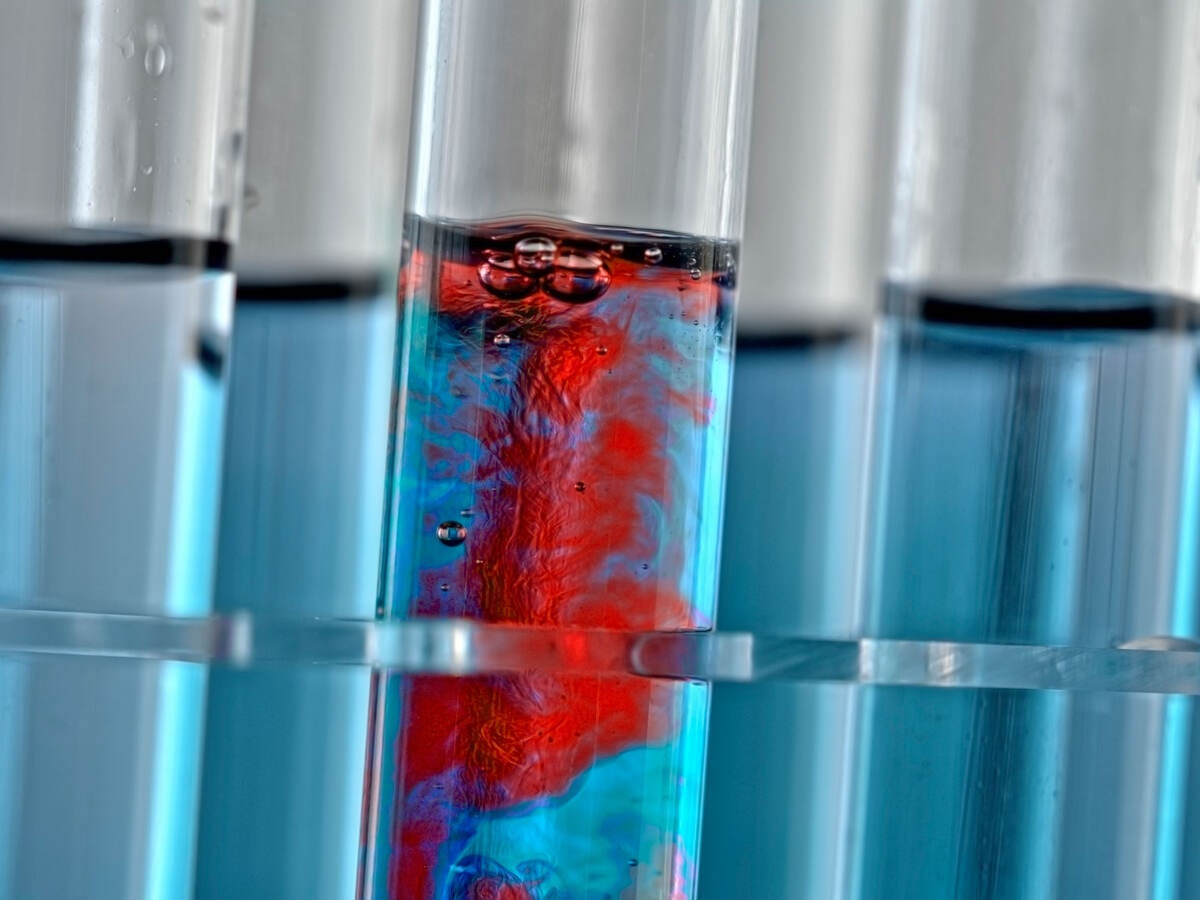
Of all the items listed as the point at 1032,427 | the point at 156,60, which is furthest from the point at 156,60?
the point at 1032,427

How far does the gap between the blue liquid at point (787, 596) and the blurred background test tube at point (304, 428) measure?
18 cm

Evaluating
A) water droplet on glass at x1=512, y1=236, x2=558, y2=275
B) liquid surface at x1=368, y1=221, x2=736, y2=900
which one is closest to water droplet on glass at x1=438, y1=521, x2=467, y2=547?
liquid surface at x1=368, y1=221, x2=736, y2=900

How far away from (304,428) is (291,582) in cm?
7

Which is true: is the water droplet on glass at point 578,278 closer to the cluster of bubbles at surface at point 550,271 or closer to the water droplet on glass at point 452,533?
the cluster of bubbles at surface at point 550,271

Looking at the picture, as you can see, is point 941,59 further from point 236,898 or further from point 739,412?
point 236,898

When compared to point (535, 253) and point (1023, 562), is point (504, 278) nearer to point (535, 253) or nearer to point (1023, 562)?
point (535, 253)

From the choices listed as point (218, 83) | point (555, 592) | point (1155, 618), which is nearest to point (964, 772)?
point (1155, 618)

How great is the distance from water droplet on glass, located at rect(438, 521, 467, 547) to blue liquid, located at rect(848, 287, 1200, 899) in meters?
0.22

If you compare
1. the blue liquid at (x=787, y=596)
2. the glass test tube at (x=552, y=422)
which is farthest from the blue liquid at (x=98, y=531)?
the blue liquid at (x=787, y=596)

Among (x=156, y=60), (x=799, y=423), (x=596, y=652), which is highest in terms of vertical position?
(x=156, y=60)

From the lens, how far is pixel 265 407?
2.54 ft

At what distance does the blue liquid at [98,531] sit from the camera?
0.72 meters

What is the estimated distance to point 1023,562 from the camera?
2.52ft

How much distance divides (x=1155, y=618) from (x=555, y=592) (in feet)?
1.01
